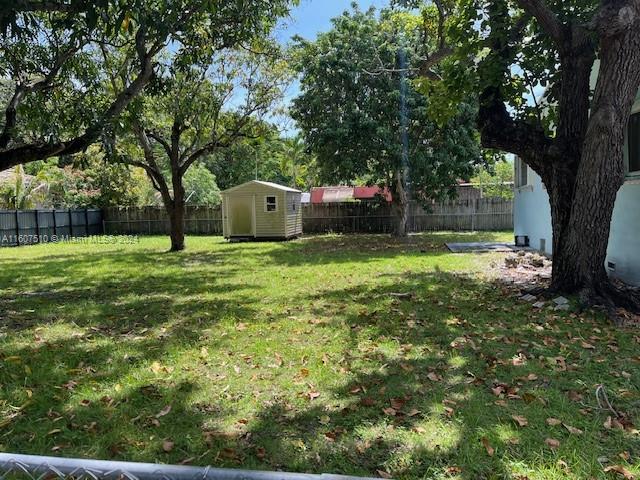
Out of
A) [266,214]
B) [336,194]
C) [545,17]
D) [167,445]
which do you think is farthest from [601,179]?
[336,194]

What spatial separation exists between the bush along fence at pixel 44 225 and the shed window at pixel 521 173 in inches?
743

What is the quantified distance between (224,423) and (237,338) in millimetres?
2013

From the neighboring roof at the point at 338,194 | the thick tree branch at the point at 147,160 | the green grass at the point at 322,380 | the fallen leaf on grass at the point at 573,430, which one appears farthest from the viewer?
the neighboring roof at the point at 338,194

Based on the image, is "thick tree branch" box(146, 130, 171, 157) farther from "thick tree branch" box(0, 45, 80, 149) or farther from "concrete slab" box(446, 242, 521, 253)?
"concrete slab" box(446, 242, 521, 253)

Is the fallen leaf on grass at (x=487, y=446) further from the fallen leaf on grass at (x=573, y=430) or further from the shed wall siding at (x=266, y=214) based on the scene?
the shed wall siding at (x=266, y=214)

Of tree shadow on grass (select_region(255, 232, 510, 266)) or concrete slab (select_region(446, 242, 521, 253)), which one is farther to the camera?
concrete slab (select_region(446, 242, 521, 253))

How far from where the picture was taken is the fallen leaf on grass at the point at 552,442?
9.61 feet

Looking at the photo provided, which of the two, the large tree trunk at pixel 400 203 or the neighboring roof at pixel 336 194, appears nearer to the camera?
the large tree trunk at pixel 400 203

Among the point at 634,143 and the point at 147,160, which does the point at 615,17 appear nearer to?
the point at 634,143

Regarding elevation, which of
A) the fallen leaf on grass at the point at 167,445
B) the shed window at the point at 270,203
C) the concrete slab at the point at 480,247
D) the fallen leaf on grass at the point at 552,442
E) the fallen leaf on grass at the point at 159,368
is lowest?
the fallen leaf on grass at the point at 552,442

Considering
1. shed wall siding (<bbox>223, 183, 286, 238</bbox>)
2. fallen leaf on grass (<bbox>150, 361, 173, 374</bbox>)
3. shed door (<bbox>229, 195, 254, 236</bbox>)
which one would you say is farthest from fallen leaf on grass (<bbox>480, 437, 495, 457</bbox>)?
shed door (<bbox>229, 195, 254, 236</bbox>)

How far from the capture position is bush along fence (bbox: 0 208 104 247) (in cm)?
2005

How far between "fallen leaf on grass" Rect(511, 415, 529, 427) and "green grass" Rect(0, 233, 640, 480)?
0.13 feet

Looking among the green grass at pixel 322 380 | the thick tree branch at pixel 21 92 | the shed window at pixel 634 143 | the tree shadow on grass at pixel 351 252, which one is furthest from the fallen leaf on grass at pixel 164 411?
the tree shadow on grass at pixel 351 252
